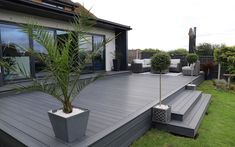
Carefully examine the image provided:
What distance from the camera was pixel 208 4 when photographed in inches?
359

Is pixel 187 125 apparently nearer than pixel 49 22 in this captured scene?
Yes

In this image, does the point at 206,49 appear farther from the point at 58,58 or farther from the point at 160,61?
the point at 58,58

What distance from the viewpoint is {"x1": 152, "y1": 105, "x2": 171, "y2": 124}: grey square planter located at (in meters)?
3.28

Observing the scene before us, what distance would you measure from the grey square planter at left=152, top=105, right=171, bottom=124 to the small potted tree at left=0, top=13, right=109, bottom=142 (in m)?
1.70

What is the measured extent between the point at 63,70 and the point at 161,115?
225cm

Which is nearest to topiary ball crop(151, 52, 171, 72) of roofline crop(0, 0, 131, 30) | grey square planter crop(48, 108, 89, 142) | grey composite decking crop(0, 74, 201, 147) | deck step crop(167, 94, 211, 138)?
grey composite decking crop(0, 74, 201, 147)

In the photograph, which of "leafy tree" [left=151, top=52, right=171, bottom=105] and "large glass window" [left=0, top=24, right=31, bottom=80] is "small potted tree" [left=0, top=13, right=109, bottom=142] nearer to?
"leafy tree" [left=151, top=52, right=171, bottom=105]

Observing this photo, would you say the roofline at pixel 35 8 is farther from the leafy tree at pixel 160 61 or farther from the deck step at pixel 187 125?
the deck step at pixel 187 125

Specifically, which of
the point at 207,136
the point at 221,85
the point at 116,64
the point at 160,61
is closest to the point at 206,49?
the point at 221,85

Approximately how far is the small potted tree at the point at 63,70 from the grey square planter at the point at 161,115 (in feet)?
5.59

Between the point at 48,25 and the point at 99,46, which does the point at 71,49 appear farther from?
the point at 48,25

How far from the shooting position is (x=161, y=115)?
10.9 feet

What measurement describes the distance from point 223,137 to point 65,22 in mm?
6563

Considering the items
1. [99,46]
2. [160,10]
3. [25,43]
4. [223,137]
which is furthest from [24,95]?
[160,10]
